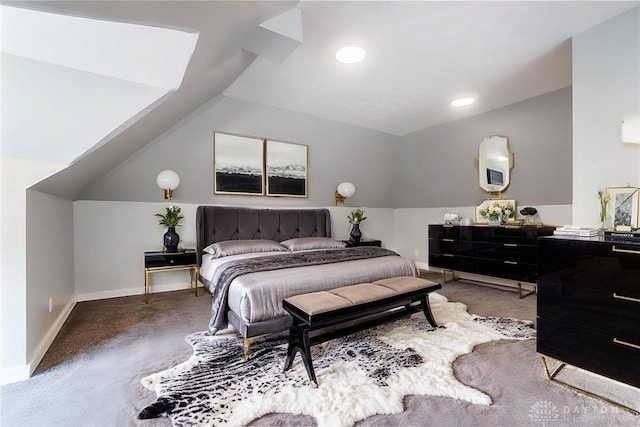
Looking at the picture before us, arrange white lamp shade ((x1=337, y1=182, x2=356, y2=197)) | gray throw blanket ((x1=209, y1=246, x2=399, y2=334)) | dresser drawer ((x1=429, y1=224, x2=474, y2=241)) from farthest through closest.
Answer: white lamp shade ((x1=337, y1=182, x2=356, y2=197)) < dresser drawer ((x1=429, y1=224, x2=474, y2=241)) < gray throw blanket ((x1=209, y1=246, x2=399, y2=334))

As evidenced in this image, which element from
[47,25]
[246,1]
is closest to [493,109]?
[246,1]

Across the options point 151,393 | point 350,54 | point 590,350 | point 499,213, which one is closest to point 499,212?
point 499,213

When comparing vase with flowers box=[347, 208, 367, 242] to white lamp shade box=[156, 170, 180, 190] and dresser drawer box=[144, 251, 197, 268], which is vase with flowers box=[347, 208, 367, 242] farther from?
white lamp shade box=[156, 170, 180, 190]

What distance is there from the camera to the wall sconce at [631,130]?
6.35 ft

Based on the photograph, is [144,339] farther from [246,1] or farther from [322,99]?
[322,99]

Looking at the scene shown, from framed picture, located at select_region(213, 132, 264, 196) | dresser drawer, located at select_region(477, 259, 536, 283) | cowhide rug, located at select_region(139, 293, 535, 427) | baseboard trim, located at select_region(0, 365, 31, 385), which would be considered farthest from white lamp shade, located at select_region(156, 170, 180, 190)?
dresser drawer, located at select_region(477, 259, 536, 283)

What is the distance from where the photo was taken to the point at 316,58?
272 centimetres

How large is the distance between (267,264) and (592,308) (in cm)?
224

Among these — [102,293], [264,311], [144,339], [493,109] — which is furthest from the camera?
[493,109]

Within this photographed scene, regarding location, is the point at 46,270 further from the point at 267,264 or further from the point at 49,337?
the point at 267,264

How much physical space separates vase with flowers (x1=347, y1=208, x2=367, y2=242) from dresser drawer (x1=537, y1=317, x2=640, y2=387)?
304 cm

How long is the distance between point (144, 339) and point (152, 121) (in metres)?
1.95

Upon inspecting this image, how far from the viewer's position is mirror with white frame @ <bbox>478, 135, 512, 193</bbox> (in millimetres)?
3930

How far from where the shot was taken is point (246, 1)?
164cm
